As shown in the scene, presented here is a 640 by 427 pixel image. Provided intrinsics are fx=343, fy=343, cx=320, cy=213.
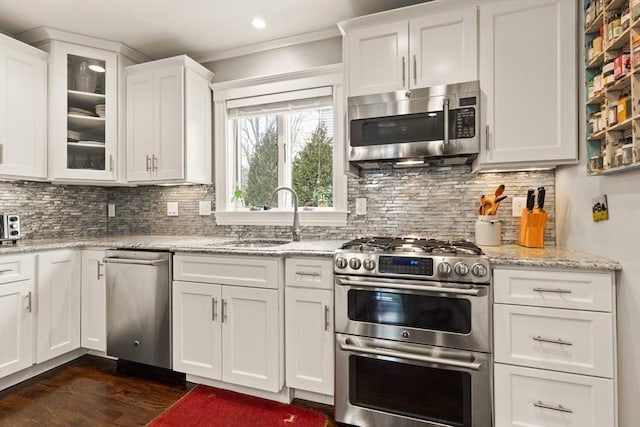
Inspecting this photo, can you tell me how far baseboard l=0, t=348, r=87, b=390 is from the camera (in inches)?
89.5

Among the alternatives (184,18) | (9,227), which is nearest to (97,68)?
(184,18)

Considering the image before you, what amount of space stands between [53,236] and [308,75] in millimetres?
2623

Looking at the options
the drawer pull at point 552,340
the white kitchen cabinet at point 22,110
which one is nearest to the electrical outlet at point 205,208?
the white kitchen cabinet at point 22,110

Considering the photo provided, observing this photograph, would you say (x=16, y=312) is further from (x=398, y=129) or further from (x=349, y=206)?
(x=398, y=129)

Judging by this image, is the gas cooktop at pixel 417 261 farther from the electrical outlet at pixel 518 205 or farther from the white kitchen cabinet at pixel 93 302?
the white kitchen cabinet at pixel 93 302

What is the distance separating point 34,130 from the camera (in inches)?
104

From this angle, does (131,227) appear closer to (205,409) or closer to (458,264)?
(205,409)

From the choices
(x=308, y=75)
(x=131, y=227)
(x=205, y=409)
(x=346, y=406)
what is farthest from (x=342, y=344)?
(x=131, y=227)

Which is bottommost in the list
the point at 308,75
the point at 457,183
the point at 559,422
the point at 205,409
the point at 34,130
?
the point at 205,409

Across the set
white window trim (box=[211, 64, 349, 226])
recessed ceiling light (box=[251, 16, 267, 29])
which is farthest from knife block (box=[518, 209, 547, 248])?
recessed ceiling light (box=[251, 16, 267, 29])

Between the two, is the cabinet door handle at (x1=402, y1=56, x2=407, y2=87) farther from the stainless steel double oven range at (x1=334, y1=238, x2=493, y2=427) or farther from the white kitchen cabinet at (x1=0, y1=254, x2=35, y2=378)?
the white kitchen cabinet at (x1=0, y1=254, x2=35, y2=378)

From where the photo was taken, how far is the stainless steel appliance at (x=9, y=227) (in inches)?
98.0

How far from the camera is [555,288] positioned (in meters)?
1.57

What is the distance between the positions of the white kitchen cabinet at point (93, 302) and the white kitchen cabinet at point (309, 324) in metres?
1.52
